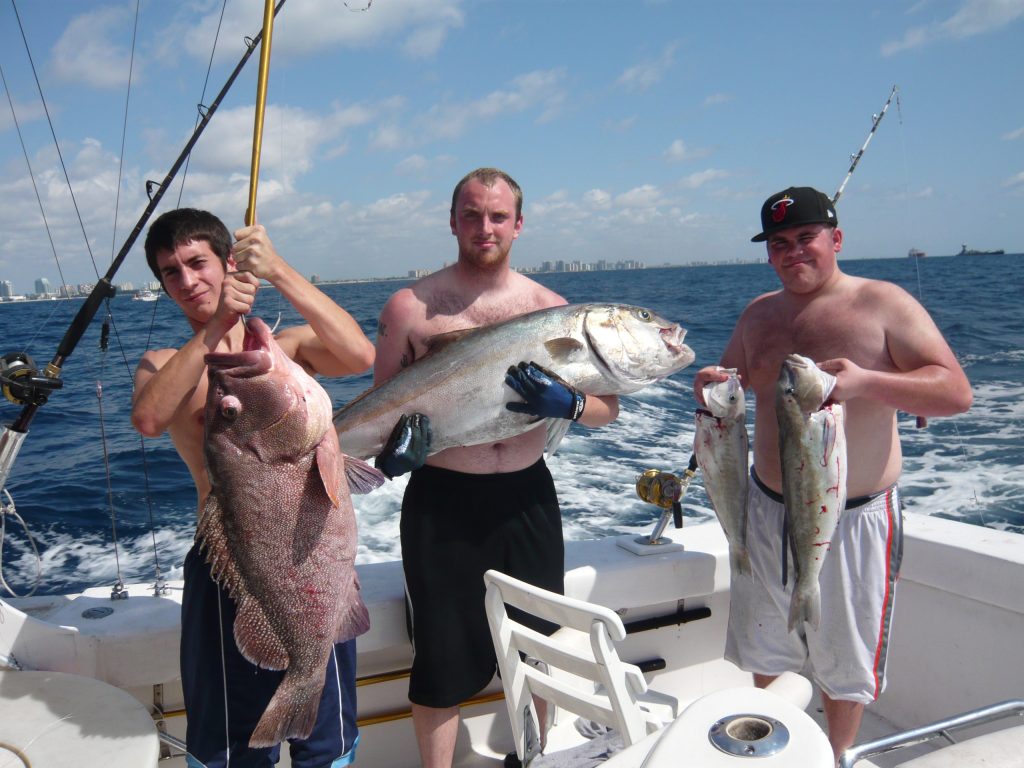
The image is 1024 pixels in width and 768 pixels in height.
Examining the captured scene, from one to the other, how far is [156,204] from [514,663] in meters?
2.81

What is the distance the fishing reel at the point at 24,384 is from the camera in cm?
252

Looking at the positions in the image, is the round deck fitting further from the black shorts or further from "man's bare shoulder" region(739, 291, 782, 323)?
"man's bare shoulder" region(739, 291, 782, 323)

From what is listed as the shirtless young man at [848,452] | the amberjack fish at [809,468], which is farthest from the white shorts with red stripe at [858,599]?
the amberjack fish at [809,468]

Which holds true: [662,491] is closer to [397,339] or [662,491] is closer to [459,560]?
[459,560]

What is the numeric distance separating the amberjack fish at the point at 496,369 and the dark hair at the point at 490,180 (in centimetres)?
51

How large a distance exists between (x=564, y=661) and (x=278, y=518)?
1.01 meters

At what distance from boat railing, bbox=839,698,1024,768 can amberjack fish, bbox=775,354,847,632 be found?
1.01m

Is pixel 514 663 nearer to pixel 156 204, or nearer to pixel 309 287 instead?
pixel 309 287

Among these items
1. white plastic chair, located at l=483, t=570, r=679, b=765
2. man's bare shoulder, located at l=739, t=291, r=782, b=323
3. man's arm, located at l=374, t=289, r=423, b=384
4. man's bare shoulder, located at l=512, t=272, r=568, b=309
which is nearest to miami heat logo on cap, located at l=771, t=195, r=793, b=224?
man's bare shoulder, located at l=739, t=291, r=782, b=323

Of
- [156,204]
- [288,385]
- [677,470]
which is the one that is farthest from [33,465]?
[288,385]

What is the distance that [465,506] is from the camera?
114 inches

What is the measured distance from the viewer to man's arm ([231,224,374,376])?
2074mm

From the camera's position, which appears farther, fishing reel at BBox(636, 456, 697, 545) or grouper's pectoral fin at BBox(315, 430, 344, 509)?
fishing reel at BBox(636, 456, 697, 545)

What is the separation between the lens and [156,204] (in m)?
3.64
